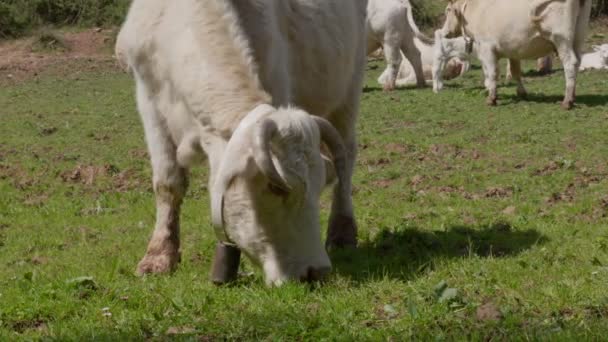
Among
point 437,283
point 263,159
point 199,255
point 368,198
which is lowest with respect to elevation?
point 368,198

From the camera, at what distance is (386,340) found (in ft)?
13.8

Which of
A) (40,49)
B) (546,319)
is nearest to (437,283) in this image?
(546,319)

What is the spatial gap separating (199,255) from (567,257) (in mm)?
2762

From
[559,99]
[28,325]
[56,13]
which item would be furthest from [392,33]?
[56,13]

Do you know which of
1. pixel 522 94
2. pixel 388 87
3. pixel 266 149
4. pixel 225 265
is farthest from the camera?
pixel 388 87

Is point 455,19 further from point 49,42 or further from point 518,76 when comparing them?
point 49,42

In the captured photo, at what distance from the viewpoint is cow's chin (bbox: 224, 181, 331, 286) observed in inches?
205

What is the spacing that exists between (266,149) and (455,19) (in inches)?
559

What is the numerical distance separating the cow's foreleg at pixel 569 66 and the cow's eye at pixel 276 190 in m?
10.6

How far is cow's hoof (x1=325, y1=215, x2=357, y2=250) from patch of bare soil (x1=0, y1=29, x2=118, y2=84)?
18.8 metres

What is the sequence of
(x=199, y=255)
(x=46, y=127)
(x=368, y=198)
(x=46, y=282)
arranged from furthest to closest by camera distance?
(x=46, y=127) < (x=368, y=198) < (x=199, y=255) < (x=46, y=282)

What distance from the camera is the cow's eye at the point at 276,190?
512cm

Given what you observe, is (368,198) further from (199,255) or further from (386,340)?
(386,340)

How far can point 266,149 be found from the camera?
Answer: 488 cm
